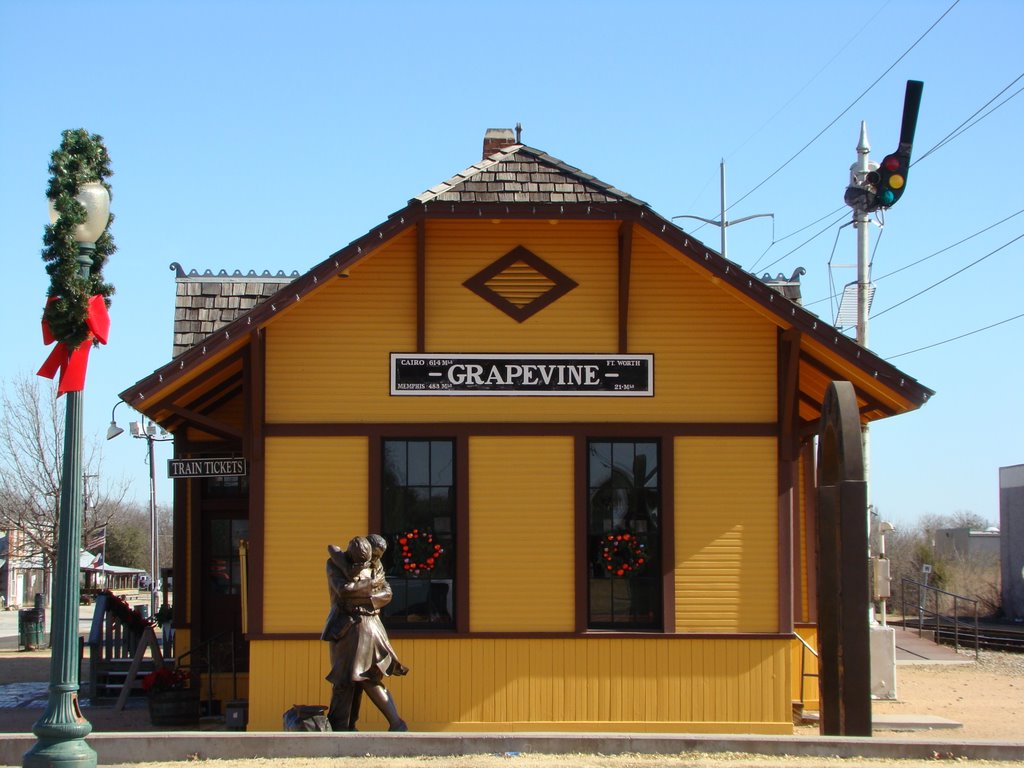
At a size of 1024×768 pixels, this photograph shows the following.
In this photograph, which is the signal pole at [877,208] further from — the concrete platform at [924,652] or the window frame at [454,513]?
the window frame at [454,513]

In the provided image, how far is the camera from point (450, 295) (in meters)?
13.3

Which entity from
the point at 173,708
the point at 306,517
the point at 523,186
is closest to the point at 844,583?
the point at 523,186

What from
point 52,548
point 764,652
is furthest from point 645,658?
point 52,548

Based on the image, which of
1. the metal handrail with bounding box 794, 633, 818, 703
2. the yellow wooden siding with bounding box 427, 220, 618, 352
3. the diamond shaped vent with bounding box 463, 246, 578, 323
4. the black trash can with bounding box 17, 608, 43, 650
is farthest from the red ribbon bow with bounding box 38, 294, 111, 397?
the black trash can with bounding box 17, 608, 43, 650

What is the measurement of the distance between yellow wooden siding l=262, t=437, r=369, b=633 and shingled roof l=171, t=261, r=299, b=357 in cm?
367

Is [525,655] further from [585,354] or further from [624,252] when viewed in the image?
[624,252]

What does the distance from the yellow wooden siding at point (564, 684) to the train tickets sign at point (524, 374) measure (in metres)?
2.57

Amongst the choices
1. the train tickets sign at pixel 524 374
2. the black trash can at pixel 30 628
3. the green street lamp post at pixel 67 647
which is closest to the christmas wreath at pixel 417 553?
the train tickets sign at pixel 524 374

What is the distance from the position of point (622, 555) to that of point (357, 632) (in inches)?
120

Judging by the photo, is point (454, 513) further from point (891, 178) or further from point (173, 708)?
point (891, 178)

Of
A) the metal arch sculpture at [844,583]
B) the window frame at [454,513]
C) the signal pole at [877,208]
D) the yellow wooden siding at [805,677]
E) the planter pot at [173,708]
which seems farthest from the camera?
the signal pole at [877,208]

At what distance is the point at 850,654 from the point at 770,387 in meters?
3.49

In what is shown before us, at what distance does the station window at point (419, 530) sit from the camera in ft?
42.7

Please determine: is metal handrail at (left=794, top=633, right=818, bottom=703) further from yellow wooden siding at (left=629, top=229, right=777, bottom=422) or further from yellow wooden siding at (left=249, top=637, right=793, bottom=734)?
yellow wooden siding at (left=629, top=229, right=777, bottom=422)
